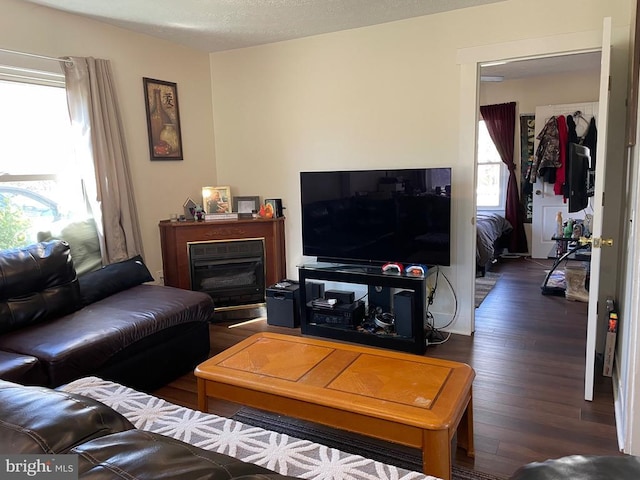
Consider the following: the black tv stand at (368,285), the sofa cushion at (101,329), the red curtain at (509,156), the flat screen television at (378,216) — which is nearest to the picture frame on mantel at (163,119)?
the flat screen television at (378,216)

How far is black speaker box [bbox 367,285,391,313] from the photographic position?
385 centimetres

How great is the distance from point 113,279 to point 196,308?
682 mm

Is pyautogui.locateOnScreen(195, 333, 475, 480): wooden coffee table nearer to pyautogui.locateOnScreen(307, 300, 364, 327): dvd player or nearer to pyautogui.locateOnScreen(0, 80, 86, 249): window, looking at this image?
pyautogui.locateOnScreen(307, 300, 364, 327): dvd player

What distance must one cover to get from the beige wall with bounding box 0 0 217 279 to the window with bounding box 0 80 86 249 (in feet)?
1.14

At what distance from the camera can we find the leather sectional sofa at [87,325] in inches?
92.0

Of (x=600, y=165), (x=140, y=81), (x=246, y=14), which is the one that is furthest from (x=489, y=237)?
(x=140, y=81)

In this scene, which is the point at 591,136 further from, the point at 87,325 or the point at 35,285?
the point at 35,285

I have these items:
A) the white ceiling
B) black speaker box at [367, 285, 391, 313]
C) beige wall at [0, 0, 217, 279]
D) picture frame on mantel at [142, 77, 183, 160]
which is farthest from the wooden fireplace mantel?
the white ceiling

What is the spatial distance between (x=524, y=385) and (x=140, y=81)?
3.78 metres

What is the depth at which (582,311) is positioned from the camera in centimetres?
424

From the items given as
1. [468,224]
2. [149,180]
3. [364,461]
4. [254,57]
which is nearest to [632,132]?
[468,224]

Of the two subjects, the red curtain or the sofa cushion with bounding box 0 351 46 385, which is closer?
the sofa cushion with bounding box 0 351 46 385

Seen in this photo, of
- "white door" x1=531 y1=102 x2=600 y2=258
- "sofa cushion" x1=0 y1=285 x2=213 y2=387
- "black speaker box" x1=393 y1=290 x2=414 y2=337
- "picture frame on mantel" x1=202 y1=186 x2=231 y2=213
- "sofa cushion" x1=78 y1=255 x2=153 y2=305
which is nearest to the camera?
"sofa cushion" x1=0 y1=285 x2=213 y2=387

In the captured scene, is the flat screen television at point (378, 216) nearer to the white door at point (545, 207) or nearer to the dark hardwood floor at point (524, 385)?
the dark hardwood floor at point (524, 385)
